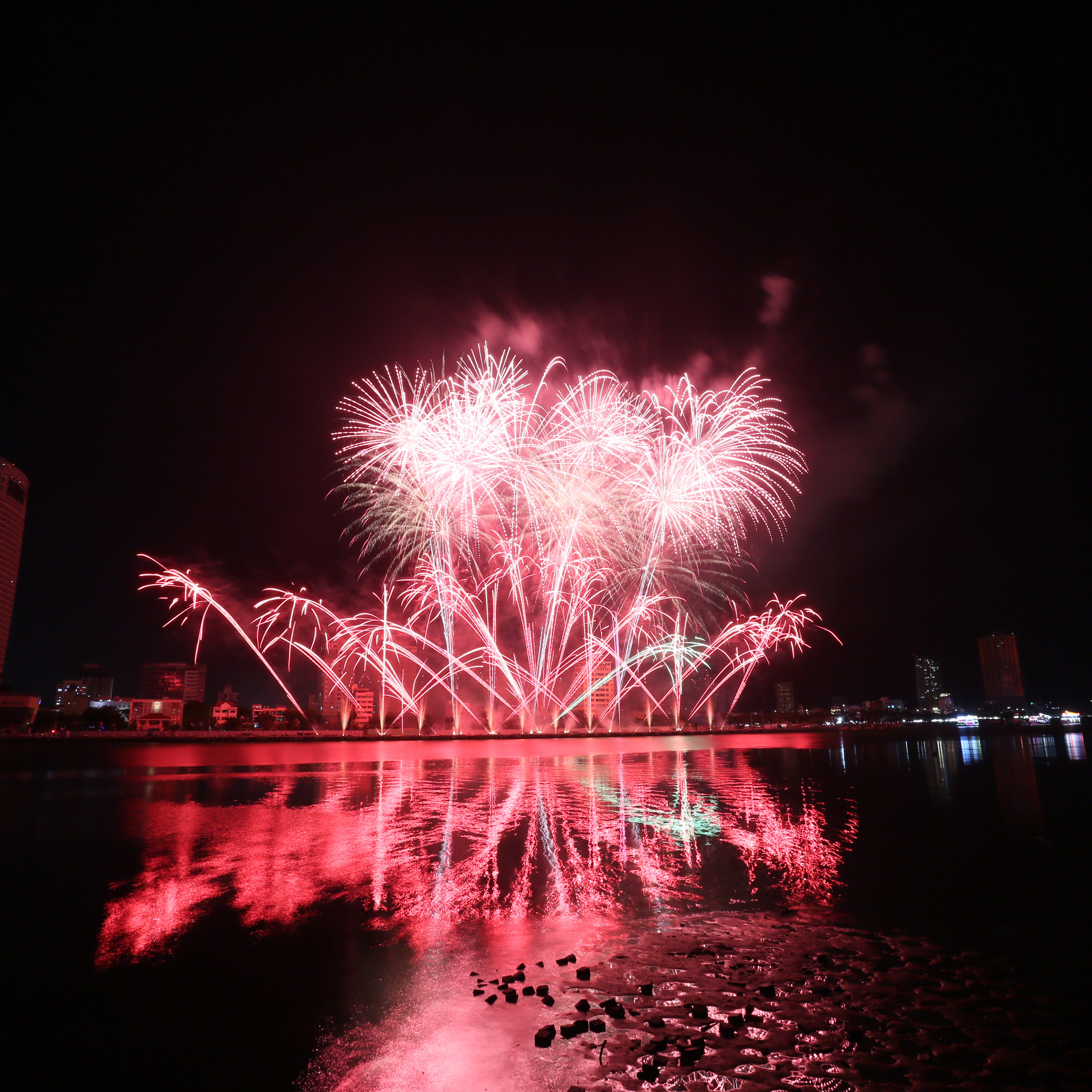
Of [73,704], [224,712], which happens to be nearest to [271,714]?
[224,712]

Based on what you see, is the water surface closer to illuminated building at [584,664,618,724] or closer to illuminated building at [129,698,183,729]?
illuminated building at [584,664,618,724]

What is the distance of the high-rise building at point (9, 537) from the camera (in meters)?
122

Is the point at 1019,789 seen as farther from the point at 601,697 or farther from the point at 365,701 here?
the point at 365,701

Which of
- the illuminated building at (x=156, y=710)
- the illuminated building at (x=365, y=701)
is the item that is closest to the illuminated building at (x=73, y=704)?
the illuminated building at (x=156, y=710)

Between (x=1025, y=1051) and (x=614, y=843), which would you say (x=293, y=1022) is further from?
(x=614, y=843)

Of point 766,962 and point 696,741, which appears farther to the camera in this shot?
point 696,741

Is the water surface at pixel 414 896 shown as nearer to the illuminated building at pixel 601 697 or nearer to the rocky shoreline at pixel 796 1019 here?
the rocky shoreline at pixel 796 1019

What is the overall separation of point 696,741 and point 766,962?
59929mm

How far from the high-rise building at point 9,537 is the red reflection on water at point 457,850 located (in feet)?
435

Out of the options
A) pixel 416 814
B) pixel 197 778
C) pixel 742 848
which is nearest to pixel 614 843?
pixel 742 848

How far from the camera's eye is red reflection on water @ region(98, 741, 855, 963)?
9.15 meters

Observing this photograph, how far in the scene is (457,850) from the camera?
12516 mm

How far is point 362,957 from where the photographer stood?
7258mm

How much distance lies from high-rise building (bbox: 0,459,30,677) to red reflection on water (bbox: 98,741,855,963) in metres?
132
